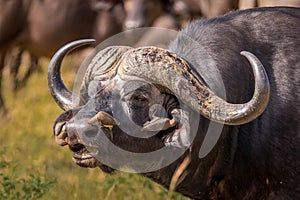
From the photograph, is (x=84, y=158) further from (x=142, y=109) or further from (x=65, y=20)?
(x=65, y=20)

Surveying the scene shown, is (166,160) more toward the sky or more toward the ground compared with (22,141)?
more toward the sky

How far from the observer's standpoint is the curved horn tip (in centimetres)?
470

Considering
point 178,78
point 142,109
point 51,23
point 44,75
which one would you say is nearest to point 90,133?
point 142,109

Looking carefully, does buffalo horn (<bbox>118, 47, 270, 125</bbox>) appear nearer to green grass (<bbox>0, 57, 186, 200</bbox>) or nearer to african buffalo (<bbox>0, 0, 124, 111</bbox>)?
green grass (<bbox>0, 57, 186, 200</bbox>)

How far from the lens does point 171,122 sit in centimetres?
433

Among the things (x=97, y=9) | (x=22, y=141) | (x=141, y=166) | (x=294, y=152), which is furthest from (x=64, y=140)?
(x=97, y=9)

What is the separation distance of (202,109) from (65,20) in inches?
286

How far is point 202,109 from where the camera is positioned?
4.32 m

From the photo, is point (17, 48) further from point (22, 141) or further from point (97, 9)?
point (22, 141)

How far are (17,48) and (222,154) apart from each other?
24.7 ft

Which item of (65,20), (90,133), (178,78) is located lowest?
(65,20)

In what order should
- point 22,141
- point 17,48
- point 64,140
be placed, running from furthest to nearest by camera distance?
point 17,48 < point 22,141 < point 64,140

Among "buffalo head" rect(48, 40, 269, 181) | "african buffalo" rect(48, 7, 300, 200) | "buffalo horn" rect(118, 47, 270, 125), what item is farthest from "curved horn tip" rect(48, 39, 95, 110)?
"buffalo horn" rect(118, 47, 270, 125)

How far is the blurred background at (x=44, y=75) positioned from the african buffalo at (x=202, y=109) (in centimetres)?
143
